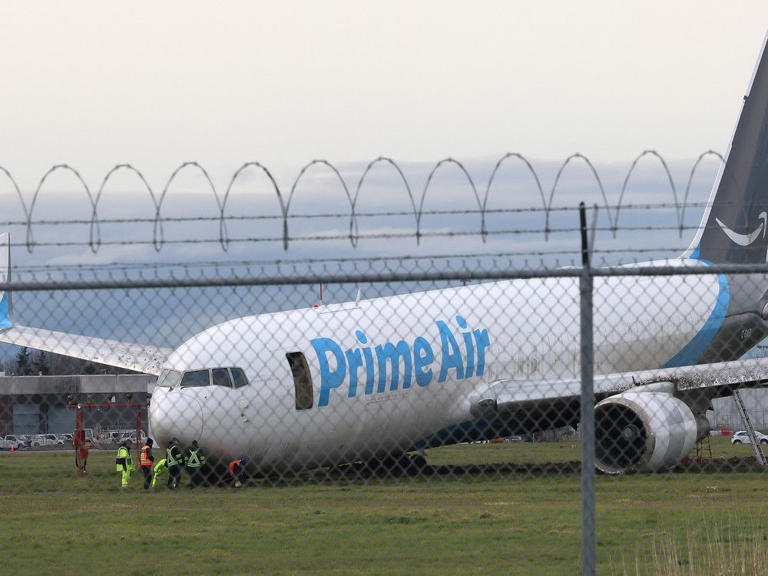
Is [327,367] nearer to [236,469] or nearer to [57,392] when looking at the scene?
[236,469]

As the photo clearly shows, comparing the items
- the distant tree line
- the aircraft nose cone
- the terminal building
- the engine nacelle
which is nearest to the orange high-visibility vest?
the aircraft nose cone

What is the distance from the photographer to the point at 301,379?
23.1 metres

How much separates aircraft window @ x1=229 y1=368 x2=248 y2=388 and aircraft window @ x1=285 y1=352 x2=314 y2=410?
85cm

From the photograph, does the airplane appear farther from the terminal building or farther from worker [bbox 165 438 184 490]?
the terminal building

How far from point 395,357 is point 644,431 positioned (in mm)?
5493

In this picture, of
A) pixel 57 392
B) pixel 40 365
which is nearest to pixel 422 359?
pixel 57 392

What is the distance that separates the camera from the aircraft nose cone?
881 inches

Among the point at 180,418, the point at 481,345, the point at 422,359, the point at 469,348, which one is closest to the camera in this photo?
the point at 180,418

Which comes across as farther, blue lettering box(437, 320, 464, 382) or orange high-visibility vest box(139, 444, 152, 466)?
orange high-visibility vest box(139, 444, 152, 466)

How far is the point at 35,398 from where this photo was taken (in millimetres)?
84312

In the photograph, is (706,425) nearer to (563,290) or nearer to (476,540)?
(563,290)

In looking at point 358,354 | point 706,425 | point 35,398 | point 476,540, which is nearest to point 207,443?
point 358,354

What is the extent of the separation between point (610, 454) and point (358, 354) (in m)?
6.19

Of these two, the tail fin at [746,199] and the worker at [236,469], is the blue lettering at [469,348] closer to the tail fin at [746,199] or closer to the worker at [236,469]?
the worker at [236,469]
